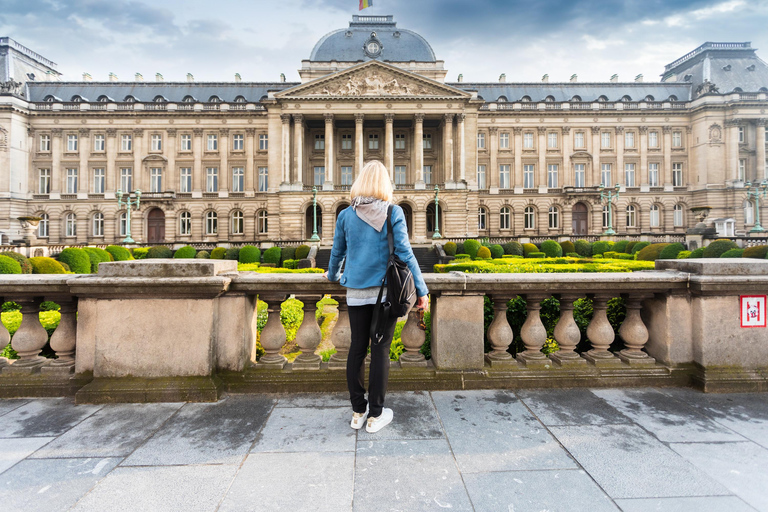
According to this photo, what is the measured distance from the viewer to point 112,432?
9.86ft

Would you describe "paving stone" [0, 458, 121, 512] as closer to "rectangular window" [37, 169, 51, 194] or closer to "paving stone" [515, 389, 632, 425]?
"paving stone" [515, 389, 632, 425]

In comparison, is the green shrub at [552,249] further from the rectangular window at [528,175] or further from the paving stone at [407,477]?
the paving stone at [407,477]

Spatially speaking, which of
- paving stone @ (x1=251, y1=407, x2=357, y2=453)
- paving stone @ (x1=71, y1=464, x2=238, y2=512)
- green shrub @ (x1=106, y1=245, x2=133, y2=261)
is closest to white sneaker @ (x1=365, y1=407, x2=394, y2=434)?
paving stone @ (x1=251, y1=407, x2=357, y2=453)

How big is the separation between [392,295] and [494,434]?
132 centimetres

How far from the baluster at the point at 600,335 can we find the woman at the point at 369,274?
84.5 inches

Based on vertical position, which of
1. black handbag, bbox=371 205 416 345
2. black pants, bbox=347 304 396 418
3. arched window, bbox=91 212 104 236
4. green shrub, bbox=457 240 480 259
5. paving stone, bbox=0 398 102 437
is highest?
arched window, bbox=91 212 104 236

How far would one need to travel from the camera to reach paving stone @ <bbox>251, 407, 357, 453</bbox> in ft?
9.16

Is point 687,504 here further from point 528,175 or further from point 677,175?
point 677,175

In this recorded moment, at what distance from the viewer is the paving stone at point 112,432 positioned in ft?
8.92

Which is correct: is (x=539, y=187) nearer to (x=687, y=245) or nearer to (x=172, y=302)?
(x=687, y=245)

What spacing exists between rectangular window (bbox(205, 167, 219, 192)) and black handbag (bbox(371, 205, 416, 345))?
44.9 meters

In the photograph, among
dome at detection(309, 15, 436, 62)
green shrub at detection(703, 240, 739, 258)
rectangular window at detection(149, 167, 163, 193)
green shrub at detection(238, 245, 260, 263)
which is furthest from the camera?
rectangular window at detection(149, 167, 163, 193)

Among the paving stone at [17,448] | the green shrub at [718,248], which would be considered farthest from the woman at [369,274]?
the green shrub at [718,248]

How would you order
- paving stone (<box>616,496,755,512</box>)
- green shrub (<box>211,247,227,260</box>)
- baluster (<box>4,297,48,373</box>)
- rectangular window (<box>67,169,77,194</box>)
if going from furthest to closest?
rectangular window (<box>67,169,77,194</box>), green shrub (<box>211,247,227,260</box>), baluster (<box>4,297,48,373</box>), paving stone (<box>616,496,755,512</box>)
